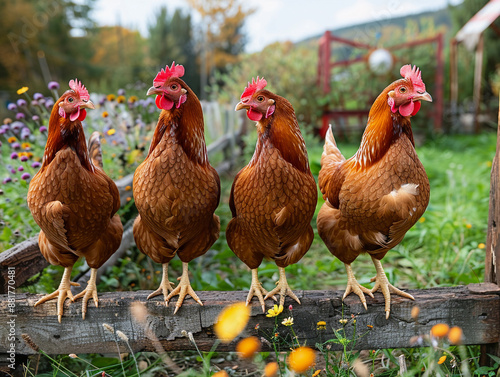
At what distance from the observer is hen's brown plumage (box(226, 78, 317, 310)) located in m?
1.50

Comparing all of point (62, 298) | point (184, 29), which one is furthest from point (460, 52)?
point (184, 29)

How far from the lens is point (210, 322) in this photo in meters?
1.67

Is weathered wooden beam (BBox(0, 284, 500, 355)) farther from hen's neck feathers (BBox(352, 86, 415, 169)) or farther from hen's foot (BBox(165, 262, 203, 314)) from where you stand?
hen's neck feathers (BBox(352, 86, 415, 169))

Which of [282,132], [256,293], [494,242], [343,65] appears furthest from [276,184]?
[343,65]

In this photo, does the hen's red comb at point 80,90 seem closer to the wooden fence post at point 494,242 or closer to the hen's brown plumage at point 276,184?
the hen's brown plumage at point 276,184

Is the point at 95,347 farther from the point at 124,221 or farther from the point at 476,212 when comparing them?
the point at 476,212

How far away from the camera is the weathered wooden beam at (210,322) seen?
167 cm

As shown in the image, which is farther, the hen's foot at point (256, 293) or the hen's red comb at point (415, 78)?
the hen's foot at point (256, 293)

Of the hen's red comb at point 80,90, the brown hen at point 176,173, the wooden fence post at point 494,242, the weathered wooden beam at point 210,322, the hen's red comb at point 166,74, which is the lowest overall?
the weathered wooden beam at point 210,322

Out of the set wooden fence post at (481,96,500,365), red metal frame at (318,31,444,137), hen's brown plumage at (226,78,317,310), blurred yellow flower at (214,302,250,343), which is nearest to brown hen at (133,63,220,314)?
hen's brown plumage at (226,78,317,310)

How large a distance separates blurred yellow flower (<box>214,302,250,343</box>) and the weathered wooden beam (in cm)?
3

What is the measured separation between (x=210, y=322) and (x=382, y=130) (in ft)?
3.63

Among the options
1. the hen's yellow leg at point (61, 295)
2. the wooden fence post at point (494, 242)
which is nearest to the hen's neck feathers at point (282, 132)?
the wooden fence post at point (494, 242)

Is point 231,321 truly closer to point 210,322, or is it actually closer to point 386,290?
point 210,322
